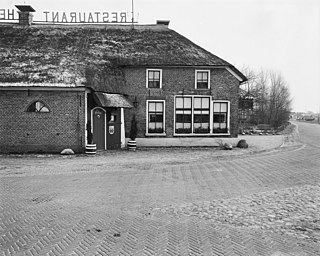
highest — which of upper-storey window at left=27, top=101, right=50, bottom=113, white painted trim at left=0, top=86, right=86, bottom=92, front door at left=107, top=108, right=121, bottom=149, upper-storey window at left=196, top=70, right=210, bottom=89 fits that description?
upper-storey window at left=196, top=70, right=210, bottom=89

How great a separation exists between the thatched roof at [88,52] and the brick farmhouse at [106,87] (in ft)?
0.19

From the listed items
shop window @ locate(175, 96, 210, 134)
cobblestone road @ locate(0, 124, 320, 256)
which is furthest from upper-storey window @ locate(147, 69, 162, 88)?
cobblestone road @ locate(0, 124, 320, 256)

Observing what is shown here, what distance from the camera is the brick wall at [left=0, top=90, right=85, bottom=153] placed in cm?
1812

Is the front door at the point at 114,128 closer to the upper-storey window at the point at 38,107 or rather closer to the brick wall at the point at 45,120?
the brick wall at the point at 45,120

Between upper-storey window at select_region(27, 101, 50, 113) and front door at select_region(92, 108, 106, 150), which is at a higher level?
upper-storey window at select_region(27, 101, 50, 113)

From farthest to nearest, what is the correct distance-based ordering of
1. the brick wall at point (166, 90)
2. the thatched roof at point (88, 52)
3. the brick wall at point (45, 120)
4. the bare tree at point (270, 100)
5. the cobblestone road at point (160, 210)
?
the bare tree at point (270, 100) < the brick wall at point (166, 90) < the thatched roof at point (88, 52) < the brick wall at point (45, 120) < the cobblestone road at point (160, 210)

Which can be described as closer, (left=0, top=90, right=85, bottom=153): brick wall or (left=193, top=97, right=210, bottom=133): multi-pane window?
(left=0, top=90, right=85, bottom=153): brick wall

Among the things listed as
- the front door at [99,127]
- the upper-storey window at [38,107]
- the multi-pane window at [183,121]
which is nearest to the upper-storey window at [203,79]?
the multi-pane window at [183,121]

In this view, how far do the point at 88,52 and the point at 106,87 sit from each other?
3.32 m

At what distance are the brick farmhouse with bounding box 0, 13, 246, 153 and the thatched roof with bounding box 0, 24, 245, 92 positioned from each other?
0.19 feet

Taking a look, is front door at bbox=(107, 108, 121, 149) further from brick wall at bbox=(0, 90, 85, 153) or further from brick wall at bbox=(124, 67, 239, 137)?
brick wall at bbox=(0, 90, 85, 153)

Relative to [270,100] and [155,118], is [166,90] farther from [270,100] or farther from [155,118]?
[270,100]

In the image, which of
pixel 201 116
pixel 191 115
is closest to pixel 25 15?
pixel 191 115

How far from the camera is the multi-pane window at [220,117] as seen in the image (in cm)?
2183
